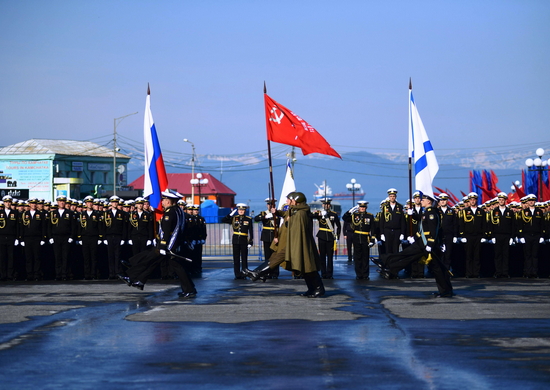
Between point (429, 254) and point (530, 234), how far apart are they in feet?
19.2

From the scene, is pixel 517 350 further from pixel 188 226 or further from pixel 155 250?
pixel 188 226

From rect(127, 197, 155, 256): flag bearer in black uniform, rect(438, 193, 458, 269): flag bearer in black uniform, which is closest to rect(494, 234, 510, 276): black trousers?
rect(438, 193, 458, 269): flag bearer in black uniform

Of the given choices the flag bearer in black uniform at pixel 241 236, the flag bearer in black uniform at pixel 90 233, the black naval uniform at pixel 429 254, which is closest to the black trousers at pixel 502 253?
the black naval uniform at pixel 429 254

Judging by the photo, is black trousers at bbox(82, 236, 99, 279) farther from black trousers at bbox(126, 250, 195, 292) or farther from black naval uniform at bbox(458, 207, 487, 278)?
black naval uniform at bbox(458, 207, 487, 278)

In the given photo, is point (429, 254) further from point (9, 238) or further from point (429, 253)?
point (9, 238)

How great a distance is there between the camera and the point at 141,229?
17875 millimetres

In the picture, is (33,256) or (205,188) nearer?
(33,256)

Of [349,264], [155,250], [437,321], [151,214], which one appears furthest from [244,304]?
[349,264]

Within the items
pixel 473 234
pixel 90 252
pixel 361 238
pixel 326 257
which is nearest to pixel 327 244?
pixel 326 257

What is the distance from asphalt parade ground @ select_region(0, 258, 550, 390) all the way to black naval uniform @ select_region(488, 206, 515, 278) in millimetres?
3857

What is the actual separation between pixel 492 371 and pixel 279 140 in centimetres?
900

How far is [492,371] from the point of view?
23.0 feet

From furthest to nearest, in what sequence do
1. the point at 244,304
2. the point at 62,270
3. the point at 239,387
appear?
the point at 62,270 < the point at 244,304 < the point at 239,387

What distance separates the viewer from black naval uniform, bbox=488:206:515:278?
18141 mm
